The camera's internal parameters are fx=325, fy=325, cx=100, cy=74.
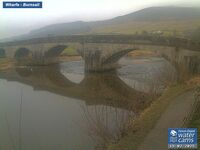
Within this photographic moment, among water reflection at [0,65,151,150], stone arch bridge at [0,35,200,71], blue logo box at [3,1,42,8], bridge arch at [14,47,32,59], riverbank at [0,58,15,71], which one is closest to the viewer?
blue logo box at [3,1,42,8]

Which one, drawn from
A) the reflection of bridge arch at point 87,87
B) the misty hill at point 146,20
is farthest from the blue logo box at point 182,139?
the reflection of bridge arch at point 87,87

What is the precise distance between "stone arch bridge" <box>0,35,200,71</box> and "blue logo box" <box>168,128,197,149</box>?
593 centimetres

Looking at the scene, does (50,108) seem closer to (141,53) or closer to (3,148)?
(3,148)

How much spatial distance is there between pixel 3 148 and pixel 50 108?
6.42ft

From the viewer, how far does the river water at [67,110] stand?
364 cm

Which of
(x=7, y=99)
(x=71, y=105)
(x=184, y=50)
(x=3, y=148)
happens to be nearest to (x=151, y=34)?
(x=184, y=50)

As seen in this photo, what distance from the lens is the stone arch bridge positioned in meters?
9.41

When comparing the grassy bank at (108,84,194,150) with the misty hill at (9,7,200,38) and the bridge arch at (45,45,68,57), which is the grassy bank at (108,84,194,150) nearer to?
the misty hill at (9,7,200,38)

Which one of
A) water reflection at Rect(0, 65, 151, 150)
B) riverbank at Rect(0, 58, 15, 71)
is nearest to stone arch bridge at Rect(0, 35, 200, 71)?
riverbank at Rect(0, 58, 15, 71)

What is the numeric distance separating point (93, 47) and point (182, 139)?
9.99 metres

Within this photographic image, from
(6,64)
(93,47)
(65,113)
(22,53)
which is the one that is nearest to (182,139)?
(65,113)

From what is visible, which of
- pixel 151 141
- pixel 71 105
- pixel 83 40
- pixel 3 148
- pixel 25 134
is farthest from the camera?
pixel 83 40

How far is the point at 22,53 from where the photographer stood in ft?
47.1

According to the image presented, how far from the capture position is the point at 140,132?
2930 mm
